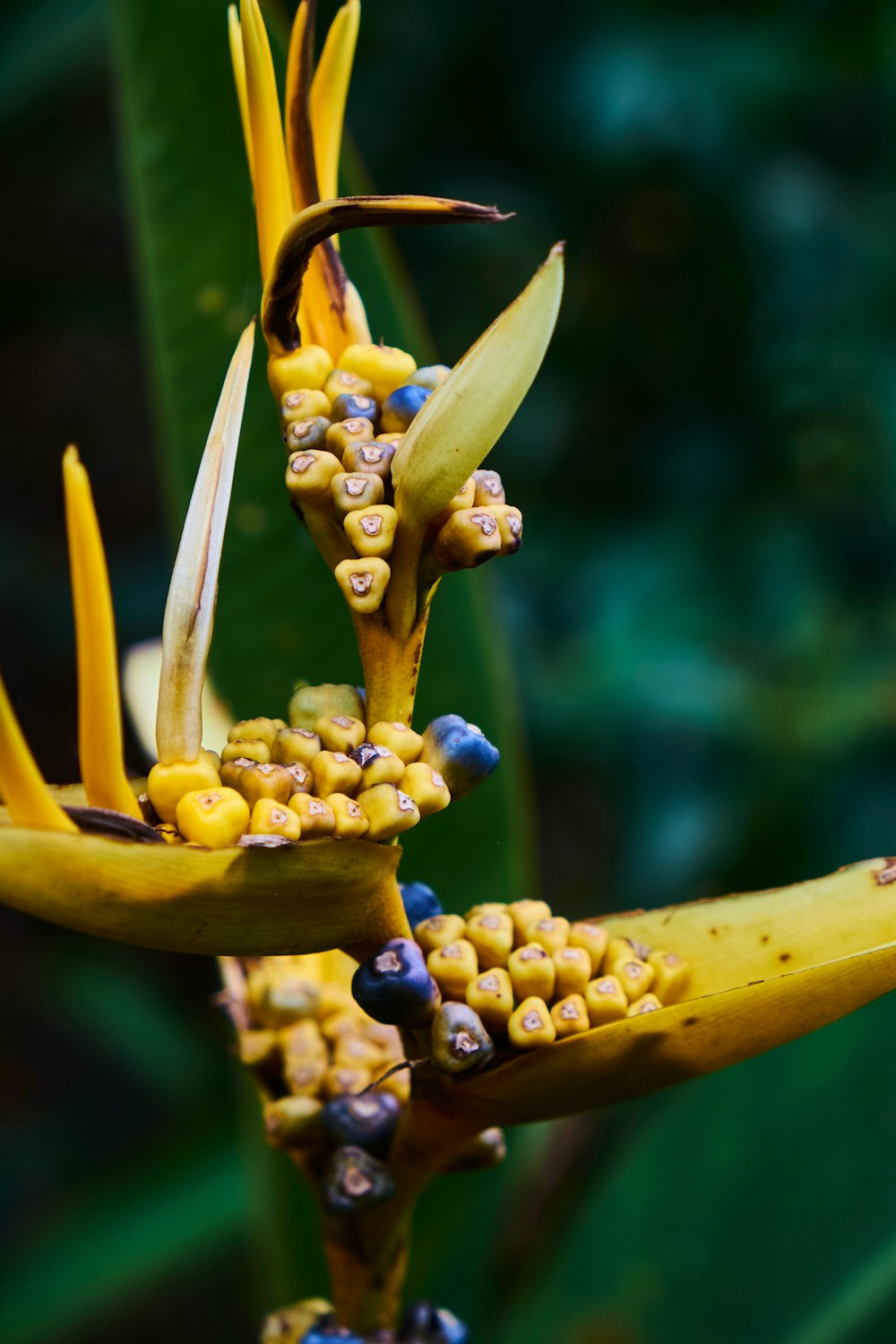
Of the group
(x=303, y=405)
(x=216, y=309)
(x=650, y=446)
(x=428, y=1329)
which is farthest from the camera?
(x=650, y=446)

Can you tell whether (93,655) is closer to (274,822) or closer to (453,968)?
(274,822)

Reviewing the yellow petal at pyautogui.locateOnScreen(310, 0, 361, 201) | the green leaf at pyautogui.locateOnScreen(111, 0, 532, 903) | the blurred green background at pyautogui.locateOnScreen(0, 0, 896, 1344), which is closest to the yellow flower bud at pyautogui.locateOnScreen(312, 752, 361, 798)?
the yellow petal at pyautogui.locateOnScreen(310, 0, 361, 201)

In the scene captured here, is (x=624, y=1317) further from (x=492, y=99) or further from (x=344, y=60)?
(x=492, y=99)

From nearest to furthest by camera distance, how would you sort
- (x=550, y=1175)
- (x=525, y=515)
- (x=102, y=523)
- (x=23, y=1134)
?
(x=525, y=515), (x=550, y=1175), (x=23, y=1134), (x=102, y=523)

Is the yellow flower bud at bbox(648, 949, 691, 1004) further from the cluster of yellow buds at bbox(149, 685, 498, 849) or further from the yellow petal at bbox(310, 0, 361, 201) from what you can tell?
the yellow petal at bbox(310, 0, 361, 201)

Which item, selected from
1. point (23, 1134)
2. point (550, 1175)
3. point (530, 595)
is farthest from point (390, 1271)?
point (23, 1134)

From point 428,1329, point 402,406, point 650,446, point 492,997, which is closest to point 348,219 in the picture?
point 402,406
